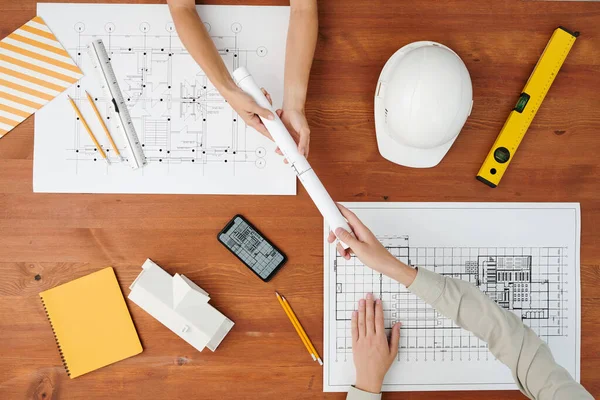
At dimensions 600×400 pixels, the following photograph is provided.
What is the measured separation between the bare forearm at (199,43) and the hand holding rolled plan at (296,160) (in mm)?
54

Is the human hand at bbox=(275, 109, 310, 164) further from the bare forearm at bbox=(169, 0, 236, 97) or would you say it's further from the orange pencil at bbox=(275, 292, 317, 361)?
the orange pencil at bbox=(275, 292, 317, 361)

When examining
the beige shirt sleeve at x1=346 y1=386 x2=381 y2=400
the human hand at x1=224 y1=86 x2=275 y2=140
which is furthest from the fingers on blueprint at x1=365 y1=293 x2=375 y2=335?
the human hand at x1=224 y1=86 x2=275 y2=140

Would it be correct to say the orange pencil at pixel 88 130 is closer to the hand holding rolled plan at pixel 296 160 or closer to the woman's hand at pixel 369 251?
the hand holding rolled plan at pixel 296 160

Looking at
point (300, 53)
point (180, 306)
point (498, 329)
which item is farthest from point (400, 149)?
point (180, 306)

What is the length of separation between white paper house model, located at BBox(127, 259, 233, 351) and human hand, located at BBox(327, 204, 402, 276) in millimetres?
259

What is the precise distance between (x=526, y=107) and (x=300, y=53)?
1.43 feet

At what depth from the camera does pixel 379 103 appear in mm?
873

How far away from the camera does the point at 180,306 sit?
0.86 metres

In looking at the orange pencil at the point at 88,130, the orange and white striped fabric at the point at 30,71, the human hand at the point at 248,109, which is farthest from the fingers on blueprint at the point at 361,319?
the orange and white striped fabric at the point at 30,71

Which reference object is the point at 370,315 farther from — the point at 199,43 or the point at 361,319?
the point at 199,43

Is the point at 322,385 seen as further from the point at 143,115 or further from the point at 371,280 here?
the point at 143,115

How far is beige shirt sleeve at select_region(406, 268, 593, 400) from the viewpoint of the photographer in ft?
2.62

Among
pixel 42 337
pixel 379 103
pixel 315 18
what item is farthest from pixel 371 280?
pixel 42 337

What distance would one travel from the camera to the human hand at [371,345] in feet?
2.85
